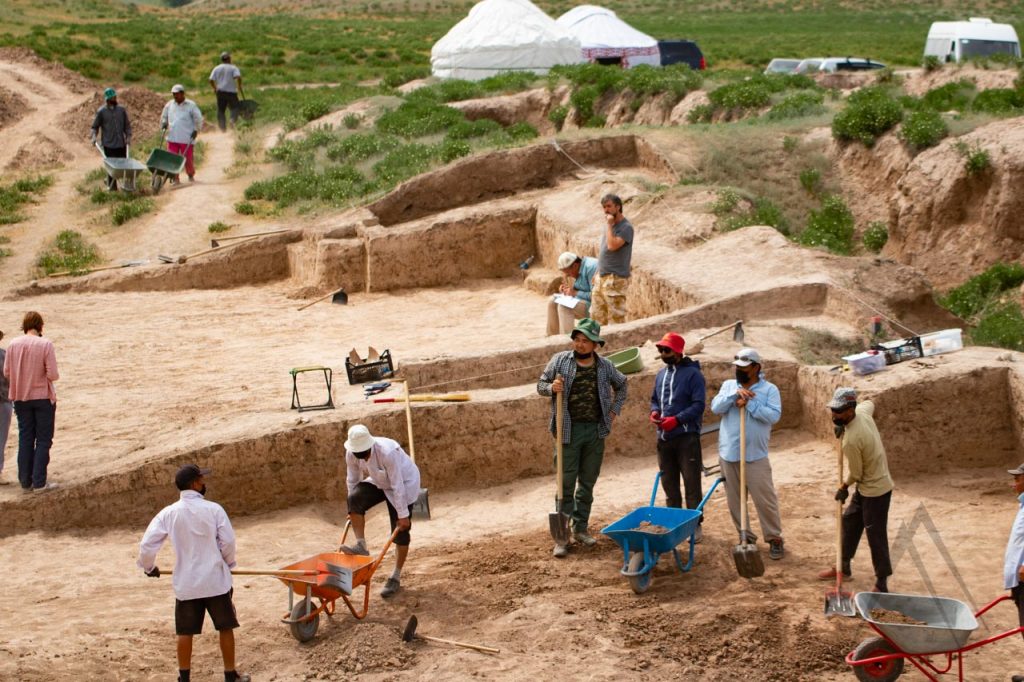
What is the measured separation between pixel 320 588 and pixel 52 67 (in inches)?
1184

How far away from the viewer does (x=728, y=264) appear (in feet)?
49.8

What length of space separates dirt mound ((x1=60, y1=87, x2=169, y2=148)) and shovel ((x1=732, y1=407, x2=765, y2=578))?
21258 millimetres

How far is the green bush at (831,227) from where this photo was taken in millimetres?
18047

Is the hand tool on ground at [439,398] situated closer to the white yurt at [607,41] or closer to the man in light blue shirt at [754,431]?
the man in light blue shirt at [754,431]

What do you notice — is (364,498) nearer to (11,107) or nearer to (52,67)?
(11,107)

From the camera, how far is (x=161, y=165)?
2166 cm

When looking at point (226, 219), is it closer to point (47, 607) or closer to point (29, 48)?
point (47, 607)

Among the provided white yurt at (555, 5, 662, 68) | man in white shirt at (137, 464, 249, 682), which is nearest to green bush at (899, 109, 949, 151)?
man in white shirt at (137, 464, 249, 682)

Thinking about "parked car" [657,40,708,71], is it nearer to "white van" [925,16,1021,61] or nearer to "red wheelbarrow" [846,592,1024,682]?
"white van" [925,16,1021,61]

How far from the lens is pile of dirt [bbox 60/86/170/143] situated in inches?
1090

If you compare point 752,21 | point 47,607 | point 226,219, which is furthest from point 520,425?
point 752,21

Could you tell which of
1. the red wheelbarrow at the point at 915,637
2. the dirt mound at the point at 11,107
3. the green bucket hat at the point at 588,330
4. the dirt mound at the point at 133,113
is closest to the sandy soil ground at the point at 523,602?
the red wheelbarrow at the point at 915,637

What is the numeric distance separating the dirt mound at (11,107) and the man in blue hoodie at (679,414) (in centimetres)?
2275

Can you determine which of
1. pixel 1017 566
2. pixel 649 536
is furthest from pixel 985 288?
pixel 1017 566
